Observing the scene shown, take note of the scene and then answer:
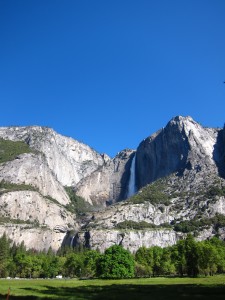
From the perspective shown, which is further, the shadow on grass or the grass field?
the grass field

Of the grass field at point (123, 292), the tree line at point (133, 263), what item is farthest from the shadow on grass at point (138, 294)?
the tree line at point (133, 263)

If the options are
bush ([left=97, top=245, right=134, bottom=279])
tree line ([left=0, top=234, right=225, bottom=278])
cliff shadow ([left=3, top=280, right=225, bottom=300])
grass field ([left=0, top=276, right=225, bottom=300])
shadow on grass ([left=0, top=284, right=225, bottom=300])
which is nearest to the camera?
shadow on grass ([left=0, top=284, right=225, bottom=300])

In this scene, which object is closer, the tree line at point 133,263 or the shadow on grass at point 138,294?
the shadow on grass at point 138,294

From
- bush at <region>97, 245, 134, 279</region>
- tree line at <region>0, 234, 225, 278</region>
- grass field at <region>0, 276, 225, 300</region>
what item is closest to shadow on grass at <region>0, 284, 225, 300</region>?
grass field at <region>0, 276, 225, 300</region>

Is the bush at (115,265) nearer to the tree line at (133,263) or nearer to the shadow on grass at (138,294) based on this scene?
the tree line at (133,263)

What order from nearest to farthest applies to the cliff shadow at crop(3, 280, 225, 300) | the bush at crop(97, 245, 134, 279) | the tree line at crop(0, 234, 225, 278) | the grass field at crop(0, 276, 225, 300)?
the cliff shadow at crop(3, 280, 225, 300) < the grass field at crop(0, 276, 225, 300) < the tree line at crop(0, 234, 225, 278) < the bush at crop(97, 245, 134, 279)

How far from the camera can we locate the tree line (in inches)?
4144

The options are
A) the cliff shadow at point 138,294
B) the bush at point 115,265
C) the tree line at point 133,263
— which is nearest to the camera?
the cliff shadow at point 138,294

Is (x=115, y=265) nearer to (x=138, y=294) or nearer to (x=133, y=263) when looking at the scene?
(x=133, y=263)

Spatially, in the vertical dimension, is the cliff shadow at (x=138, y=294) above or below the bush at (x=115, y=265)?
below

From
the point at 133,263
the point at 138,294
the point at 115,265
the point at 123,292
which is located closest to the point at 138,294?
the point at 138,294

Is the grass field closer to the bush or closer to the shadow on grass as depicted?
the shadow on grass

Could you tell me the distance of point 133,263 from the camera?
12138 centimetres

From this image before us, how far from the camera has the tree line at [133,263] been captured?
105 metres
